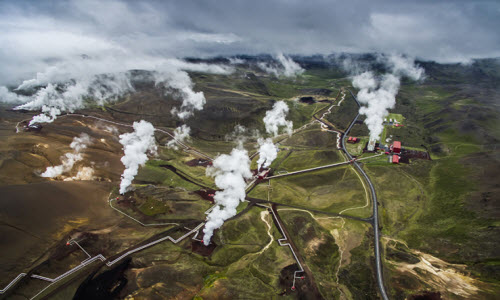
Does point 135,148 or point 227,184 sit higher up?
point 135,148

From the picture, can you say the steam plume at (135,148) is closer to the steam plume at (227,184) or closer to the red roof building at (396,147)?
the steam plume at (227,184)

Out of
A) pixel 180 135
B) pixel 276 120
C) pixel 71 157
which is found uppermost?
pixel 276 120

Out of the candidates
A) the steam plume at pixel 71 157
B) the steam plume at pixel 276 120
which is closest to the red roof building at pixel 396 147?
the steam plume at pixel 276 120

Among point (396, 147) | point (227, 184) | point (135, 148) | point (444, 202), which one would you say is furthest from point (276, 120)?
point (444, 202)

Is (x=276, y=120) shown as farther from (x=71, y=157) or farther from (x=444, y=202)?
(x=71, y=157)

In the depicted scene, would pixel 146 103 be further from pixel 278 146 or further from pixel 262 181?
pixel 262 181

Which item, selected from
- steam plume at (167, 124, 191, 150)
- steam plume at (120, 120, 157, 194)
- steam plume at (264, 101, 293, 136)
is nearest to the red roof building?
steam plume at (264, 101, 293, 136)

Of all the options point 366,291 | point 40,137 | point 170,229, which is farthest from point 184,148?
point 366,291

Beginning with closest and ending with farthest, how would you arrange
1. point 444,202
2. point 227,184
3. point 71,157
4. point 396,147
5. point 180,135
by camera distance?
point 444,202 → point 227,184 → point 71,157 → point 396,147 → point 180,135

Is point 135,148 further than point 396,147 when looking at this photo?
No
